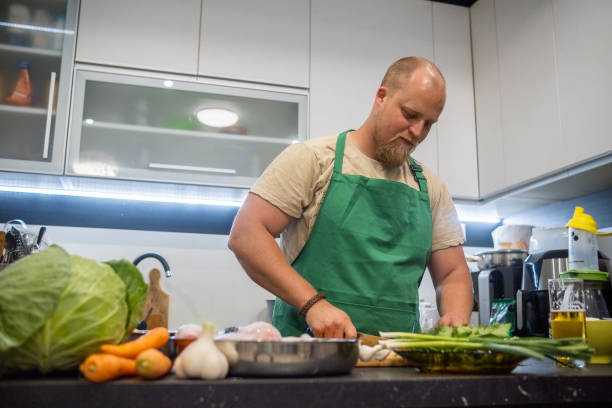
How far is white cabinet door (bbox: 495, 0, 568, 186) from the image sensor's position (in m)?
2.35

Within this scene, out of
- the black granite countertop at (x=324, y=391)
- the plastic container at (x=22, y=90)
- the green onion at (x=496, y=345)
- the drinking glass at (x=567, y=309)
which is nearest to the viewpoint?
the black granite countertop at (x=324, y=391)

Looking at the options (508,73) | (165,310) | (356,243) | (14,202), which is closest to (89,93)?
(14,202)

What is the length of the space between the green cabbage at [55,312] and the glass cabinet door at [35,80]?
1.74 m

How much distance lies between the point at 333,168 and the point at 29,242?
137 centimetres

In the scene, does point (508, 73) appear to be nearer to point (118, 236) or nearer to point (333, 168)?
point (333, 168)

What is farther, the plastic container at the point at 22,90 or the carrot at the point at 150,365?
the plastic container at the point at 22,90

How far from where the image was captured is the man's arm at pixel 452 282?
161 centimetres

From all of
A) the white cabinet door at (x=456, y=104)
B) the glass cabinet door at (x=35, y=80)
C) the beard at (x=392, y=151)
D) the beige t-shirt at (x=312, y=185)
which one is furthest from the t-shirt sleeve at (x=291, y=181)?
the white cabinet door at (x=456, y=104)

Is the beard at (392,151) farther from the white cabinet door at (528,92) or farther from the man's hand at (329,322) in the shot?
the white cabinet door at (528,92)

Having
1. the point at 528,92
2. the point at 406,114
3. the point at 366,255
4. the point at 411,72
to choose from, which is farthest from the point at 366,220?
the point at 528,92

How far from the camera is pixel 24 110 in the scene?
2.37 m

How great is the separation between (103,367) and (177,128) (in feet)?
6.45

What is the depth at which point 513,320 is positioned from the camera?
2.16m

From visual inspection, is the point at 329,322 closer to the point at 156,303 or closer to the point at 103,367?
the point at 103,367
